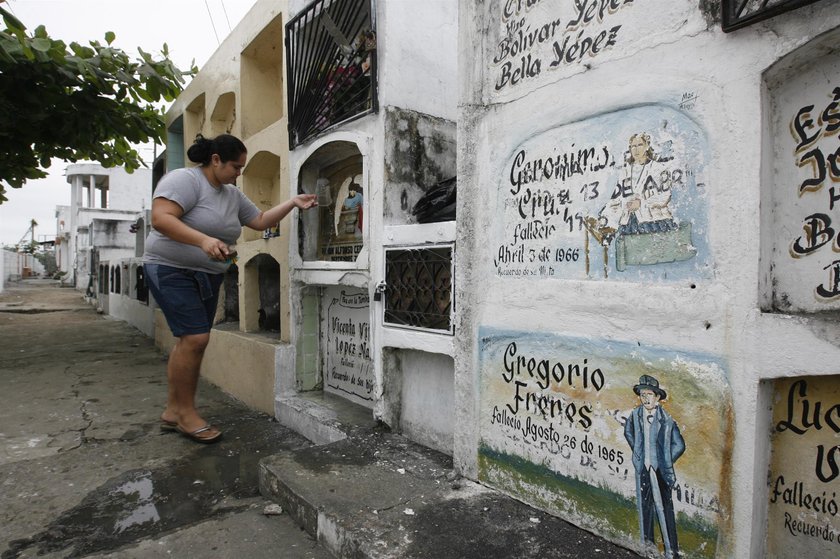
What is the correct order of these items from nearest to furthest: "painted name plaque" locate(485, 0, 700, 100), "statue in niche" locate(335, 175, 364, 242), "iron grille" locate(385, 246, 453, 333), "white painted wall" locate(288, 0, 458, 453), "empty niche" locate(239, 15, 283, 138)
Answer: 1. "painted name plaque" locate(485, 0, 700, 100)
2. "iron grille" locate(385, 246, 453, 333)
3. "white painted wall" locate(288, 0, 458, 453)
4. "statue in niche" locate(335, 175, 364, 242)
5. "empty niche" locate(239, 15, 283, 138)

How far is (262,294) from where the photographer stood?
501 centimetres

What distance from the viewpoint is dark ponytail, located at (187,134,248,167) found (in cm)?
336

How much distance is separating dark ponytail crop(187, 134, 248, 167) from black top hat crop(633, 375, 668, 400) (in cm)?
275

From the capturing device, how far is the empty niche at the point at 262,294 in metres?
4.90

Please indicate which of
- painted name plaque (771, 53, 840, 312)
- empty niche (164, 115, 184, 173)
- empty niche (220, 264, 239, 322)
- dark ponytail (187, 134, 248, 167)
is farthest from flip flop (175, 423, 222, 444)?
empty niche (164, 115, 184, 173)

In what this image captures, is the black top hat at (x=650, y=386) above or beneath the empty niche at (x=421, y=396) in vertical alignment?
above

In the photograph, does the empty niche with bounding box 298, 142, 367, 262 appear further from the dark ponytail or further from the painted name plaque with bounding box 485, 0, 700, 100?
the painted name plaque with bounding box 485, 0, 700, 100

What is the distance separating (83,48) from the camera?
546 centimetres

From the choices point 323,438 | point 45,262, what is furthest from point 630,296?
point 45,262

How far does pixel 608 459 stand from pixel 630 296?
0.58 m

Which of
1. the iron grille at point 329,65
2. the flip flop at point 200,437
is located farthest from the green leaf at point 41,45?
the flip flop at point 200,437

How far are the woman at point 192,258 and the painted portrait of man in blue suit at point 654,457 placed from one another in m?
2.55

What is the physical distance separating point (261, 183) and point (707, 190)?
4.35 metres

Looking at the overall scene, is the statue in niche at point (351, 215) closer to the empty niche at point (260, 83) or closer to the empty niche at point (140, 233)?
the empty niche at point (260, 83)
